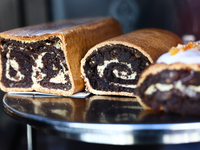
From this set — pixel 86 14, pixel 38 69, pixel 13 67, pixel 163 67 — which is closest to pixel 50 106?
pixel 38 69

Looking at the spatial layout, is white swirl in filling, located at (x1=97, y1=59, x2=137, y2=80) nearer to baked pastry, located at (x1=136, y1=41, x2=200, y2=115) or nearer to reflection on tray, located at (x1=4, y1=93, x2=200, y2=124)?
reflection on tray, located at (x1=4, y1=93, x2=200, y2=124)

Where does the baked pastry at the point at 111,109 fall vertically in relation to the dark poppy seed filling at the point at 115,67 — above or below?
below

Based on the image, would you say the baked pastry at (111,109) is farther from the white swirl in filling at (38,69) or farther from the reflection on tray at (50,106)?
the white swirl in filling at (38,69)

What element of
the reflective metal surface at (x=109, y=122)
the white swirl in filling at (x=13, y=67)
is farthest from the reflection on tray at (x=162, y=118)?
the white swirl in filling at (x=13, y=67)

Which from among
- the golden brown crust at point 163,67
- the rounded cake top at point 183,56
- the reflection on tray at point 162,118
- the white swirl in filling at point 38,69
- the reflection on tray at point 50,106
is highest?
the rounded cake top at point 183,56

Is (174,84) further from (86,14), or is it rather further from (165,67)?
(86,14)

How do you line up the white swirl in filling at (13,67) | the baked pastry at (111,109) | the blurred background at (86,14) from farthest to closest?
the blurred background at (86,14)
the white swirl in filling at (13,67)
the baked pastry at (111,109)

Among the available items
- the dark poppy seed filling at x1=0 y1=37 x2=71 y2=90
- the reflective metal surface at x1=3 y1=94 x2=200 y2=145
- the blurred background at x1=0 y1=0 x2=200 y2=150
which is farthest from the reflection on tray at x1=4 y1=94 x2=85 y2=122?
the blurred background at x1=0 y1=0 x2=200 y2=150

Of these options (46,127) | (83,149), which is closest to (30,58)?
Result: (46,127)

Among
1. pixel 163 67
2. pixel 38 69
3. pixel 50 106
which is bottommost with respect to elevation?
pixel 50 106
